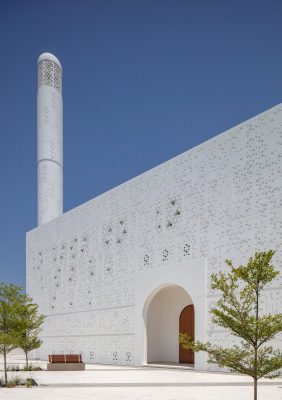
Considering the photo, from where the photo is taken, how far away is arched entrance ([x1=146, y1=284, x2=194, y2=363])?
67.4 ft

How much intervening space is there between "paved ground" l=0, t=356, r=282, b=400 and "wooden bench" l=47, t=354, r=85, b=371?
9.73 feet

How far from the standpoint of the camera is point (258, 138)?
15281 mm

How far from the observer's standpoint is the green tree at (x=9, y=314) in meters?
15.1

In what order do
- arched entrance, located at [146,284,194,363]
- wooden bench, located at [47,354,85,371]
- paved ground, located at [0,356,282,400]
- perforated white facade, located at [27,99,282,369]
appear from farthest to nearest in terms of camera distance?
1. arched entrance, located at [146,284,194,363]
2. wooden bench, located at [47,354,85,371]
3. perforated white facade, located at [27,99,282,369]
4. paved ground, located at [0,356,282,400]

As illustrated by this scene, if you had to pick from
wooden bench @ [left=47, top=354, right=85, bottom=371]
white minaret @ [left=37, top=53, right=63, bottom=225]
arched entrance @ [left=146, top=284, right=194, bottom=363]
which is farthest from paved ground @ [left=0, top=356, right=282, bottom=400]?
white minaret @ [left=37, top=53, right=63, bottom=225]

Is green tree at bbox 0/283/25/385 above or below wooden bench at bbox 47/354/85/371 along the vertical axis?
above

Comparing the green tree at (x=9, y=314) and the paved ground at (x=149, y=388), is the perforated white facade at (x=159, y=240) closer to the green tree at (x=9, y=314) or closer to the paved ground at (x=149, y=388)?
the paved ground at (x=149, y=388)

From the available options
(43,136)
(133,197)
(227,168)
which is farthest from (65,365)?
(43,136)

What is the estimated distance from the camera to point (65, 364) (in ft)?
57.1

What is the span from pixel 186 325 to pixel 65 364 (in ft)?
19.0

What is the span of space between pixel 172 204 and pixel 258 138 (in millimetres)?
4777

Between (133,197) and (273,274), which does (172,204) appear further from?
(273,274)

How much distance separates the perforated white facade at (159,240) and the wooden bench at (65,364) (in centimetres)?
304

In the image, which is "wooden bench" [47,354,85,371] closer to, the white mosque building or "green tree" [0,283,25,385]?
"green tree" [0,283,25,385]
